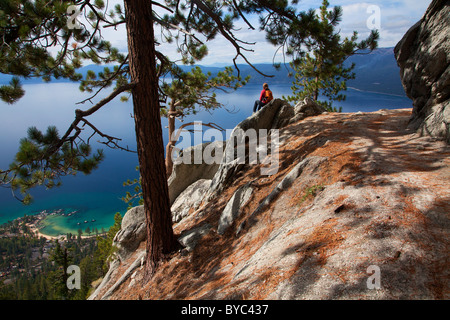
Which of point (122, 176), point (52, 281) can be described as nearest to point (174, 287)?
point (52, 281)

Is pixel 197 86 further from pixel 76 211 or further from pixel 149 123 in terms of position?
pixel 76 211

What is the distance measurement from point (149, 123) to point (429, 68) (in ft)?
20.3

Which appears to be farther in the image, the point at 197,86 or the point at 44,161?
the point at 197,86

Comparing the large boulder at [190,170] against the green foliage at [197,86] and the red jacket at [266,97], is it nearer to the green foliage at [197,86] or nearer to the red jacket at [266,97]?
the green foliage at [197,86]

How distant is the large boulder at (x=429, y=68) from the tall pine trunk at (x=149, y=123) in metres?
5.74

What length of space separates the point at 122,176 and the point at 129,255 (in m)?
81.1

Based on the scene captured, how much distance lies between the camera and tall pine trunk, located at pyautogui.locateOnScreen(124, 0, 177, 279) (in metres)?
4.46

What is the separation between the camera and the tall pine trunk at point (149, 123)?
4.46 meters

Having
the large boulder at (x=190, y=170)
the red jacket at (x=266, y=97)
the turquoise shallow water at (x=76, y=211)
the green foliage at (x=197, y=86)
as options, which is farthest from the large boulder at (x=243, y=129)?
the turquoise shallow water at (x=76, y=211)

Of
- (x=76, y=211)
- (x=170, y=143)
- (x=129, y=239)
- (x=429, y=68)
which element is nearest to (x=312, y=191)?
(x=429, y=68)

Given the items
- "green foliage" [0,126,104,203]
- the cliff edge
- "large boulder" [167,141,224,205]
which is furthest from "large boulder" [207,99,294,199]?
"green foliage" [0,126,104,203]

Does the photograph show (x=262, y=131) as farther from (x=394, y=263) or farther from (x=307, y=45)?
(x=394, y=263)

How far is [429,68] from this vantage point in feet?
Answer: 16.7
